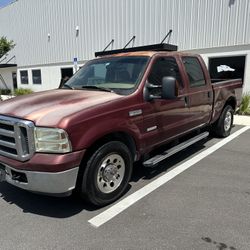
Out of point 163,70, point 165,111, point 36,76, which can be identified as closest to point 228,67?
point 163,70

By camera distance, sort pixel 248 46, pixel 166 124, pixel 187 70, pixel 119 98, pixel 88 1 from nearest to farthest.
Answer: pixel 119 98 < pixel 166 124 < pixel 187 70 < pixel 248 46 < pixel 88 1

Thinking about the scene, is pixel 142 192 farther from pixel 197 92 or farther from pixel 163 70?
pixel 197 92

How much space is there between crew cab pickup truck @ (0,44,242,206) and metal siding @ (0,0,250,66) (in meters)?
8.06

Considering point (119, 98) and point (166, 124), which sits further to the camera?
point (166, 124)

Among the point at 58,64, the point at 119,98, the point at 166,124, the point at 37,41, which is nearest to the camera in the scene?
the point at 119,98

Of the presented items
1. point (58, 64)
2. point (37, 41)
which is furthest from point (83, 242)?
point (37, 41)

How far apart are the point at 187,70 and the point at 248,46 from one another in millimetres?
7830

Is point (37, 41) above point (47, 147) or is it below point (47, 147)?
above

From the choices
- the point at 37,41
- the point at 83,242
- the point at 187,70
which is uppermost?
the point at 37,41

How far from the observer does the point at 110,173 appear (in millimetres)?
3754

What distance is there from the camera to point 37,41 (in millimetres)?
24094

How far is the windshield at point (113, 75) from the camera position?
13.9 feet

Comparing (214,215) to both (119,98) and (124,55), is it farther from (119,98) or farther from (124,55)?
(124,55)

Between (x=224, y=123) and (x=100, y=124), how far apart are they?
14.4ft
